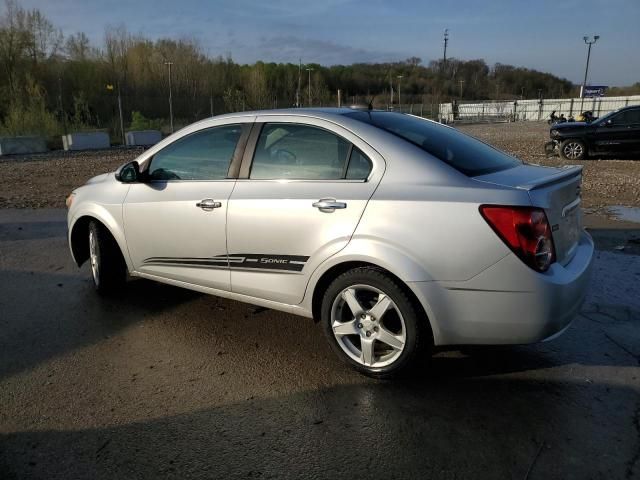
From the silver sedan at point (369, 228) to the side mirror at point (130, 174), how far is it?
0.18 feet

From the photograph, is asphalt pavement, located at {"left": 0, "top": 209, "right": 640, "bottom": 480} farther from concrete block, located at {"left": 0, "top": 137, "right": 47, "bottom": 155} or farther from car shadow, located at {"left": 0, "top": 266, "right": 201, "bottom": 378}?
concrete block, located at {"left": 0, "top": 137, "right": 47, "bottom": 155}

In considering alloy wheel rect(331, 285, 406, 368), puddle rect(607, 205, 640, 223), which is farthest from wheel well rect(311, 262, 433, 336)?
A: puddle rect(607, 205, 640, 223)

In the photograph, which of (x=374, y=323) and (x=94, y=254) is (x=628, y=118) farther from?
(x=94, y=254)

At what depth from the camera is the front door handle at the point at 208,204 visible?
3.74 metres

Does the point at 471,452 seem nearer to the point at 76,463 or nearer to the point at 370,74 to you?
the point at 76,463

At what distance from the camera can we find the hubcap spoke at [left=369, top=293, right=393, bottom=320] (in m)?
3.10

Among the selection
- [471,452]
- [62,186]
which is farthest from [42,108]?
[471,452]

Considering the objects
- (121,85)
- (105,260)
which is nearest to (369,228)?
(105,260)

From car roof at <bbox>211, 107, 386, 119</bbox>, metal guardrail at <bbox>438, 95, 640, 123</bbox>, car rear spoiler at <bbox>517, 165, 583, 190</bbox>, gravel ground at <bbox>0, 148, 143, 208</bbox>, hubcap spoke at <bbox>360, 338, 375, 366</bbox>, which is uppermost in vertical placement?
metal guardrail at <bbox>438, 95, 640, 123</bbox>

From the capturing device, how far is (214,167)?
394cm

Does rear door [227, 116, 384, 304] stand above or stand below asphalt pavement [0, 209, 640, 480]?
above

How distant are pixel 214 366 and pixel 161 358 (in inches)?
16.4

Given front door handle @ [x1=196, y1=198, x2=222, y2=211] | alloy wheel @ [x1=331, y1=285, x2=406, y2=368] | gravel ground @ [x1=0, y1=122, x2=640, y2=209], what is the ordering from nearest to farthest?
alloy wheel @ [x1=331, y1=285, x2=406, y2=368]
front door handle @ [x1=196, y1=198, x2=222, y2=211]
gravel ground @ [x1=0, y1=122, x2=640, y2=209]

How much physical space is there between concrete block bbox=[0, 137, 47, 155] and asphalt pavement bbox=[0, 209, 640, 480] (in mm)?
21021
